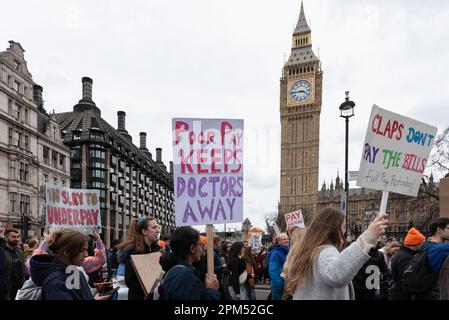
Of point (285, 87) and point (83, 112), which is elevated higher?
point (285, 87)

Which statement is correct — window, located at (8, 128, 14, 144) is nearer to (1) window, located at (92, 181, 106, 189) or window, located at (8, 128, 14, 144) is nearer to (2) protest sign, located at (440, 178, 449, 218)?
(1) window, located at (92, 181, 106, 189)

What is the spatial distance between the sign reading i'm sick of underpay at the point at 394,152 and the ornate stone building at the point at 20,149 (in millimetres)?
36058

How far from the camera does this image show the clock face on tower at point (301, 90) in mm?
104750

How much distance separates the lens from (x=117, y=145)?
69438 millimetres

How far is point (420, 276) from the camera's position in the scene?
5000 millimetres

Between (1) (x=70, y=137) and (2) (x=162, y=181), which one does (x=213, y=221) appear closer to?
(1) (x=70, y=137)

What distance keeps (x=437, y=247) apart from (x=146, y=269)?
3.19 metres

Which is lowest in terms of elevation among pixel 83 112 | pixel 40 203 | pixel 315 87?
pixel 40 203

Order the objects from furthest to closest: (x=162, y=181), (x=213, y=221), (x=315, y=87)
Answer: (x=315, y=87) → (x=162, y=181) → (x=213, y=221)

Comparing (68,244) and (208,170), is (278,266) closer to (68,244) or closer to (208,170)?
(208,170)

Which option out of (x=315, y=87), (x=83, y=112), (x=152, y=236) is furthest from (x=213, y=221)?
(x=315, y=87)

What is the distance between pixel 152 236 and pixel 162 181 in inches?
3521

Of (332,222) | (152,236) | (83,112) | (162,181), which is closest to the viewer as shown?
(332,222)

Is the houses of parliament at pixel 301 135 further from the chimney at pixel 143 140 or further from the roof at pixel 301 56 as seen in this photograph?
the chimney at pixel 143 140
